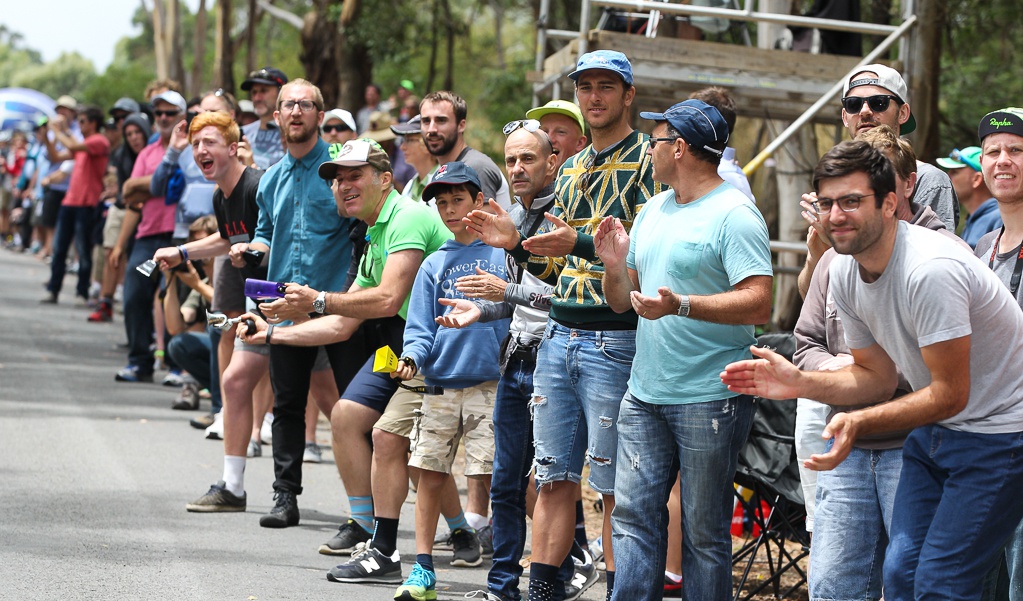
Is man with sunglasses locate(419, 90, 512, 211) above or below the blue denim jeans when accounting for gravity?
above

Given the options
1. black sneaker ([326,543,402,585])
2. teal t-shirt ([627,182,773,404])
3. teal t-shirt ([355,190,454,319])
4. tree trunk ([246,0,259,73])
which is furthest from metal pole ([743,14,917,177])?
tree trunk ([246,0,259,73])

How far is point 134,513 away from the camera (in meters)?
7.72

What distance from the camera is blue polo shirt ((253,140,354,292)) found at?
24.7 ft

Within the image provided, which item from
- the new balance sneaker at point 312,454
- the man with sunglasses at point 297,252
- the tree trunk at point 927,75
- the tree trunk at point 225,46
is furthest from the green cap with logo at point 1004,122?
the tree trunk at point 225,46

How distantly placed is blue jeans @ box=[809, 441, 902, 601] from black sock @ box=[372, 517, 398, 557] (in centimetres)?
262

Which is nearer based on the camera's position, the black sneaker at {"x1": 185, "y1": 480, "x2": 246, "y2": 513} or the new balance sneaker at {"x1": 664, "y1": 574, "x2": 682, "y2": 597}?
the new balance sneaker at {"x1": 664, "y1": 574, "x2": 682, "y2": 597}

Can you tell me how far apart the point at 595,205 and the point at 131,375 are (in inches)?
334

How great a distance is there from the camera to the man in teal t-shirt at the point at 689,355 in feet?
15.6

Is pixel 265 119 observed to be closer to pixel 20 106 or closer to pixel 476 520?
pixel 476 520

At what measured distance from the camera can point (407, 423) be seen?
663 centimetres

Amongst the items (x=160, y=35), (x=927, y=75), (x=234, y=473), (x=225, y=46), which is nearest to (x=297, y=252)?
(x=234, y=473)

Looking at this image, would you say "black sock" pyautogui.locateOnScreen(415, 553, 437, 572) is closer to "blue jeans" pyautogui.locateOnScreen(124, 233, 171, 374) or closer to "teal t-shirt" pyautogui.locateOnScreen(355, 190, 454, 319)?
"teal t-shirt" pyautogui.locateOnScreen(355, 190, 454, 319)

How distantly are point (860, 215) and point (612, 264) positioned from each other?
1213 mm

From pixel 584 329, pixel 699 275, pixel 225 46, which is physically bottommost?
pixel 584 329
